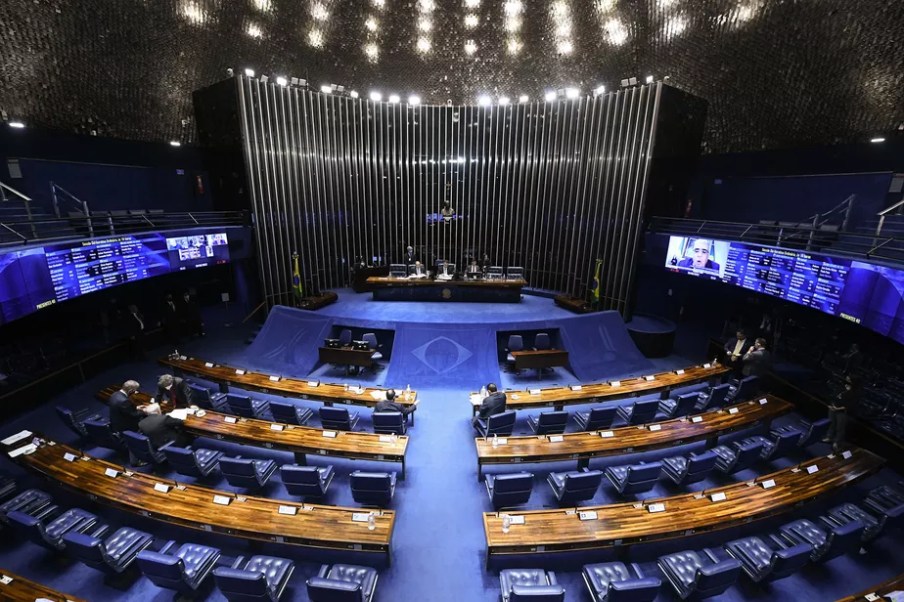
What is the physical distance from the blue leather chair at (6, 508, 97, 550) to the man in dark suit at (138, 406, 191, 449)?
125 cm

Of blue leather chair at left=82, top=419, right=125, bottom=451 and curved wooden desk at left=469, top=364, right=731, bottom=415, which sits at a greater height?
curved wooden desk at left=469, top=364, right=731, bottom=415

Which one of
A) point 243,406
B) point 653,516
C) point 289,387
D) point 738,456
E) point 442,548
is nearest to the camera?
point 653,516

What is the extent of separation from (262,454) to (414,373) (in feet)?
13.0

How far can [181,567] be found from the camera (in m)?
3.90

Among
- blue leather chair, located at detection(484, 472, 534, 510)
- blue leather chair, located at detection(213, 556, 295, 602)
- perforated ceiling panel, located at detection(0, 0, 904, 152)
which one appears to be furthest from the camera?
perforated ceiling panel, located at detection(0, 0, 904, 152)

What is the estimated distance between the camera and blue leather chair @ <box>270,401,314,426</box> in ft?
23.8

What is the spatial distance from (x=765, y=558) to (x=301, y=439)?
6.62 m

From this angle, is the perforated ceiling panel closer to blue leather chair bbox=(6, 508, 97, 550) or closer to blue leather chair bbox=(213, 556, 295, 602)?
blue leather chair bbox=(6, 508, 97, 550)

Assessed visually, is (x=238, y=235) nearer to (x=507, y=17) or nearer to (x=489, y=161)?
(x=489, y=161)

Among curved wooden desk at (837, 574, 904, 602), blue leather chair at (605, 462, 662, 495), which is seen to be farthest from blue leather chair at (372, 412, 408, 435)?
curved wooden desk at (837, 574, 904, 602)

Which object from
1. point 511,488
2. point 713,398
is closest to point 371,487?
point 511,488

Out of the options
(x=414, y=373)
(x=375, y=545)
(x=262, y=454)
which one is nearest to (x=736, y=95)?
→ (x=414, y=373)

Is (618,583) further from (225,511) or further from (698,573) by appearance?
(225,511)

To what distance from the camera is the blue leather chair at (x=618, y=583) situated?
12.0 ft
